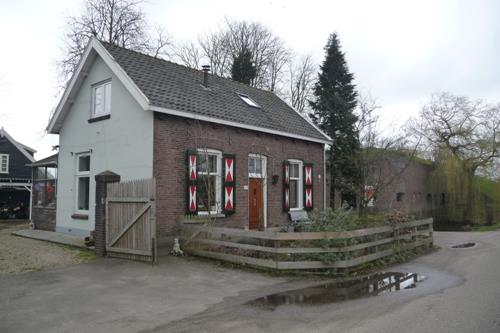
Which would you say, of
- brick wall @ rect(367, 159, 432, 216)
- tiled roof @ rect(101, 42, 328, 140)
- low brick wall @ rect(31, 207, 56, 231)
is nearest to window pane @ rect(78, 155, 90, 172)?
low brick wall @ rect(31, 207, 56, 231)

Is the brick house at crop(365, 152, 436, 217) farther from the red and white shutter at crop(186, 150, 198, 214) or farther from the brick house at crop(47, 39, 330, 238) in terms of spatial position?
the red and white shutter at crop(186, 150, 198, 214)

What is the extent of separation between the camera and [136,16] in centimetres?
2528

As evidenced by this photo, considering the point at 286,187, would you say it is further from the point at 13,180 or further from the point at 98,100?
the point at 13,180

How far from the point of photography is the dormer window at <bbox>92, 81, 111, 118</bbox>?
533 inches

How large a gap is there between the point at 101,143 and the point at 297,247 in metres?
8.09

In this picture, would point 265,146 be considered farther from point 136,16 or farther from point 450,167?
point 450,167

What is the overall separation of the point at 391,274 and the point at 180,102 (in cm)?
774

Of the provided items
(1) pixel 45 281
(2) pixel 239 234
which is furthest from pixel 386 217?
(1) pixel 45 281

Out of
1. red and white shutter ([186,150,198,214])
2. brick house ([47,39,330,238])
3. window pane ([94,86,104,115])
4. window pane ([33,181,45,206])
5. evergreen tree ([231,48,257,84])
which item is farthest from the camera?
evergreen tree ([231,48,257,84])

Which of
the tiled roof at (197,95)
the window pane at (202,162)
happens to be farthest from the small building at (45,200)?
the window pane at (202,162)

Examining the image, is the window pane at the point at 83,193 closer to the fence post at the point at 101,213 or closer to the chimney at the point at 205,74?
the fence post at the point at 101,213

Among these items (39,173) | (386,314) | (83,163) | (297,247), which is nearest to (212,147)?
(83,163)

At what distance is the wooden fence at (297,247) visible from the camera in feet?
28.6

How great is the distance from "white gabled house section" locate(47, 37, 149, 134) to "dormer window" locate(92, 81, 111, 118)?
812 millimetres
